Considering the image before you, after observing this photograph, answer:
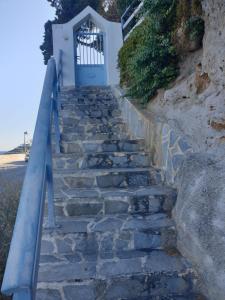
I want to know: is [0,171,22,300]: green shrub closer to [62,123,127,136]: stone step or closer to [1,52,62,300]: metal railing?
[62,123,127,136]: stone step

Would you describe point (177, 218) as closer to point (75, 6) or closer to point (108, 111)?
point (108, 111)

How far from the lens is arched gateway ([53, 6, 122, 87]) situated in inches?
323

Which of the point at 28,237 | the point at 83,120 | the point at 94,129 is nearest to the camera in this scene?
the point at 28,237

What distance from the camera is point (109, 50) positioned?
8.31 m

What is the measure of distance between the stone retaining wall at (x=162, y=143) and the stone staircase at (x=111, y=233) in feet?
0.46

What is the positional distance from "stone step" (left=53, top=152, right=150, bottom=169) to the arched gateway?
4.74 m

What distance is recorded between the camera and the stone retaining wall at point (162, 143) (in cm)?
319

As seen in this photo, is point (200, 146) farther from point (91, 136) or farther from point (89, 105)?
point (89, 105)

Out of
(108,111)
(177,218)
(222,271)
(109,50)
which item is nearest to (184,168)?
(177,218)

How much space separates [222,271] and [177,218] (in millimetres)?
682

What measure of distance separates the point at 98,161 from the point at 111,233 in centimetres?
134

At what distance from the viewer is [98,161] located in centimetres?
374

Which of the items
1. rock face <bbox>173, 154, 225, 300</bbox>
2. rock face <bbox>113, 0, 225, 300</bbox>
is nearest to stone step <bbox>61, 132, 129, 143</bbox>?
rock face <bbox>113, 0, 225, 300</bbox>

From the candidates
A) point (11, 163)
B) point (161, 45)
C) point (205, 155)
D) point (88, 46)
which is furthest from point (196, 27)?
point (11, 163)
